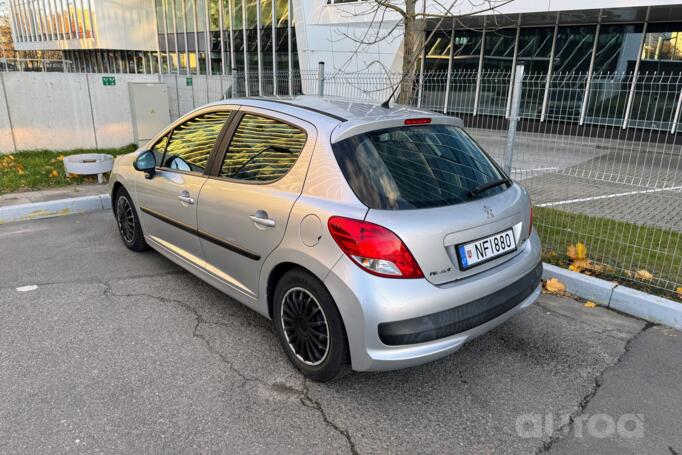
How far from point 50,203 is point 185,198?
3591 mm

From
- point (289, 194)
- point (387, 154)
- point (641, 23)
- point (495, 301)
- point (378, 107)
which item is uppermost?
point (641, 23)

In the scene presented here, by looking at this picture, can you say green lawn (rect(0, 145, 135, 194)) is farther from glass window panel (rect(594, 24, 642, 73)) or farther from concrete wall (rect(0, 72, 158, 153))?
glass window panel (rect(594, 24, 642, 73))

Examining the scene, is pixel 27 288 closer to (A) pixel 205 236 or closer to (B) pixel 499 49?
(A) pixel 205 236

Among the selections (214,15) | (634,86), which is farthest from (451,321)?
(214,15)

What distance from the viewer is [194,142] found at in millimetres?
3926

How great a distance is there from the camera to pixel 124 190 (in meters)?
4.82

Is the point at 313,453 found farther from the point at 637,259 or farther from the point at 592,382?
the point at 637,259

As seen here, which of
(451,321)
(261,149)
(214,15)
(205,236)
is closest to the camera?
(451,321)

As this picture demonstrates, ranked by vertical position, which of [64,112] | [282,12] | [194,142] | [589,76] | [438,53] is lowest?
[64,112]

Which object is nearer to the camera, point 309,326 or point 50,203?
point 309,326

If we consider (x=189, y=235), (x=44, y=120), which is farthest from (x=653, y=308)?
(x=44, y=120)

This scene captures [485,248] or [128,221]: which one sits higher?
[485,248]

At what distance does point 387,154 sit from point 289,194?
0.64 meters

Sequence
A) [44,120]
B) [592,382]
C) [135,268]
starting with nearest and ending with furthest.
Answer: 1. [592,382]
2. [135,268]
3. [44,120]
